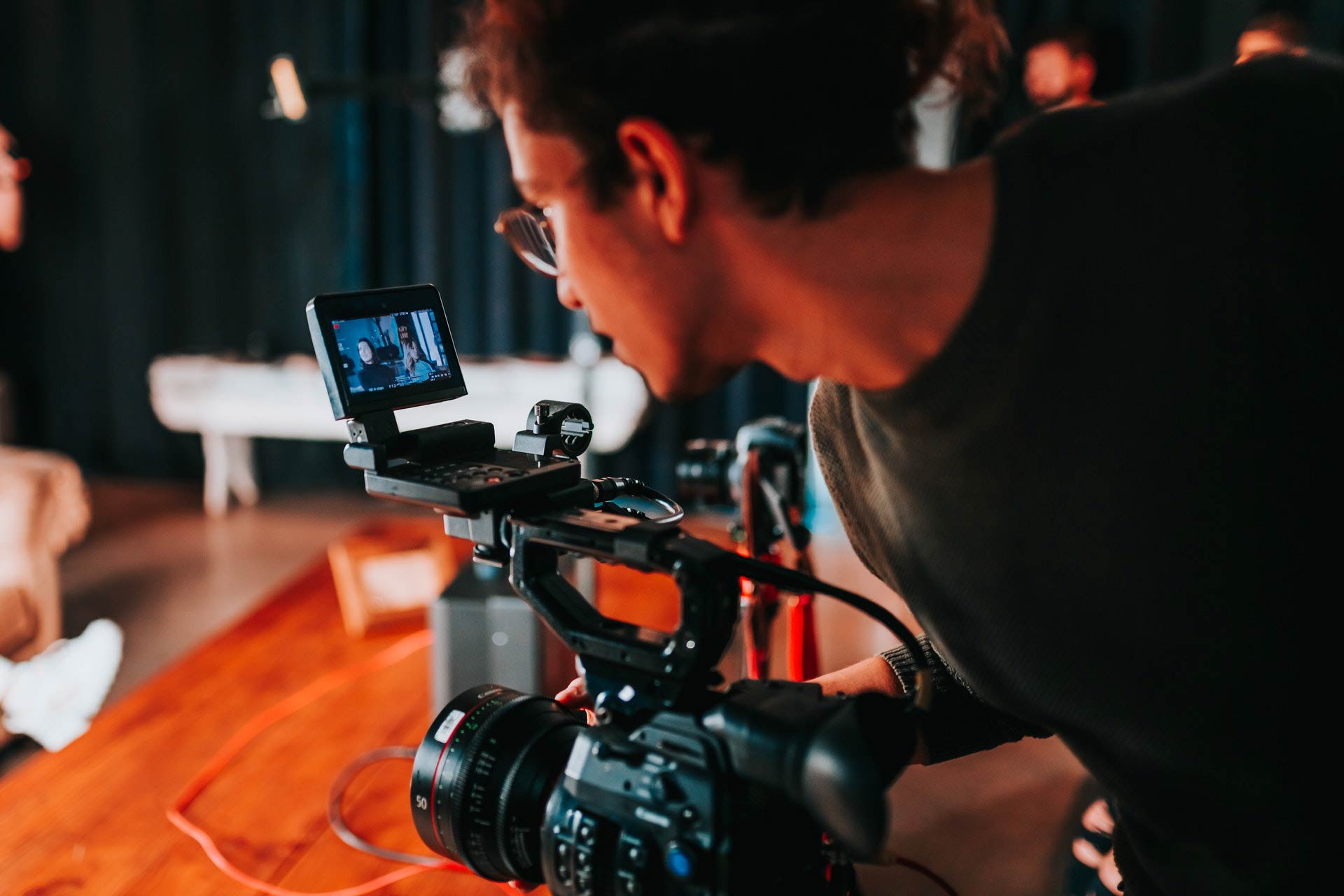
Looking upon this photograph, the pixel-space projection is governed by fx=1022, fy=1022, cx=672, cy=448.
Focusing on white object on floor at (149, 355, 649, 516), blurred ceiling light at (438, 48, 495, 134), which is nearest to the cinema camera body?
blurred ceiling light at (438, 48, 495, 134)

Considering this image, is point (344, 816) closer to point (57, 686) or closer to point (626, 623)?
point (626, 623)

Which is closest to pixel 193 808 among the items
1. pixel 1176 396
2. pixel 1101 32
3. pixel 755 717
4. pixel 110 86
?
pixel 755 717

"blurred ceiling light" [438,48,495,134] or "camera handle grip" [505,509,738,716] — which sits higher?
"blurred ceiling light" [438,48,495,134]

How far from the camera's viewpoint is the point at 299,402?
12.0 feet

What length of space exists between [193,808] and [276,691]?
38 centimetres

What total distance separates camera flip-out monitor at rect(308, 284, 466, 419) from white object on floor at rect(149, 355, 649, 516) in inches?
100

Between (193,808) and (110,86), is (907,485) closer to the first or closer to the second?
(193,808)

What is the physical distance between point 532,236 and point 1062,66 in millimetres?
2937

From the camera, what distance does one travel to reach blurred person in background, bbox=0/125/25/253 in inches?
155

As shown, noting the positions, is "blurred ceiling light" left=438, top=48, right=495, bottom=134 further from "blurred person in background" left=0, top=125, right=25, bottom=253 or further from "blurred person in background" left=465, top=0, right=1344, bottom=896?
"blurred person in background" left=465, top=0, right=1344, bottom=896

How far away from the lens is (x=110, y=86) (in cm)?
427

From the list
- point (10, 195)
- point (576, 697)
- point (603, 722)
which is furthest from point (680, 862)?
point (10, 195)

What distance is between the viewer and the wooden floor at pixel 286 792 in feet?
2.97

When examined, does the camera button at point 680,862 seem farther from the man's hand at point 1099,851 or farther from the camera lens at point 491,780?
the man's hand at point 1099,851
